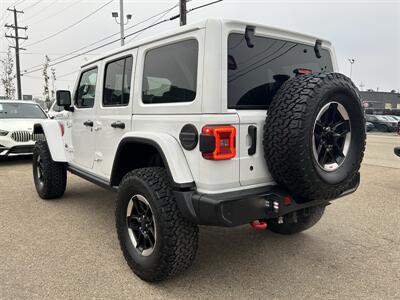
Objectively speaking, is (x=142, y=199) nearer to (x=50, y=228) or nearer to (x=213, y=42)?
(x=213, y=42)

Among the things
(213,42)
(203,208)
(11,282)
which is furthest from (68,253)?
(213,42)

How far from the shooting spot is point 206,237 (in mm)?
3861

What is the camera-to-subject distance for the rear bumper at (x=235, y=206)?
93.0 inches

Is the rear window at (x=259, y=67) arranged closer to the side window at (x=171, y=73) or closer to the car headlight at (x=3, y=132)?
the side window at (x=171, y=73)

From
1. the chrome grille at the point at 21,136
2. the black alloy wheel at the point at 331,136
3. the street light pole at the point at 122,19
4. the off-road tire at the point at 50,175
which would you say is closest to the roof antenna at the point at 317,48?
the black alloy wheel at the point at 331,136

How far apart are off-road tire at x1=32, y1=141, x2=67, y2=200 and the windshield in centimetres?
444

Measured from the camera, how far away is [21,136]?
8.23 meters

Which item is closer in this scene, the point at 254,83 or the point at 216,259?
the point at 254,83

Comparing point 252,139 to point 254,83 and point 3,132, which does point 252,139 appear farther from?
point 3,132

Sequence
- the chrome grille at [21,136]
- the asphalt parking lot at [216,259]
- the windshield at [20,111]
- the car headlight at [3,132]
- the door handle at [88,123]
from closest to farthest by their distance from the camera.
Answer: the asphalt parking lot at [216,259] → the door handle at [88,123] → the car headlight at [3,132] → the chrome grille at [21,136] → the windshield at [20,111]

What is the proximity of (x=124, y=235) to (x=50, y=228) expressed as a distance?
1.49 meters

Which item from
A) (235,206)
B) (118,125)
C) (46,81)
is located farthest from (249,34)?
(46,81)

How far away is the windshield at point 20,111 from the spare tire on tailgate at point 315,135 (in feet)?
27.2

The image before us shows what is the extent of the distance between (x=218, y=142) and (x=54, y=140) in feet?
10.8
